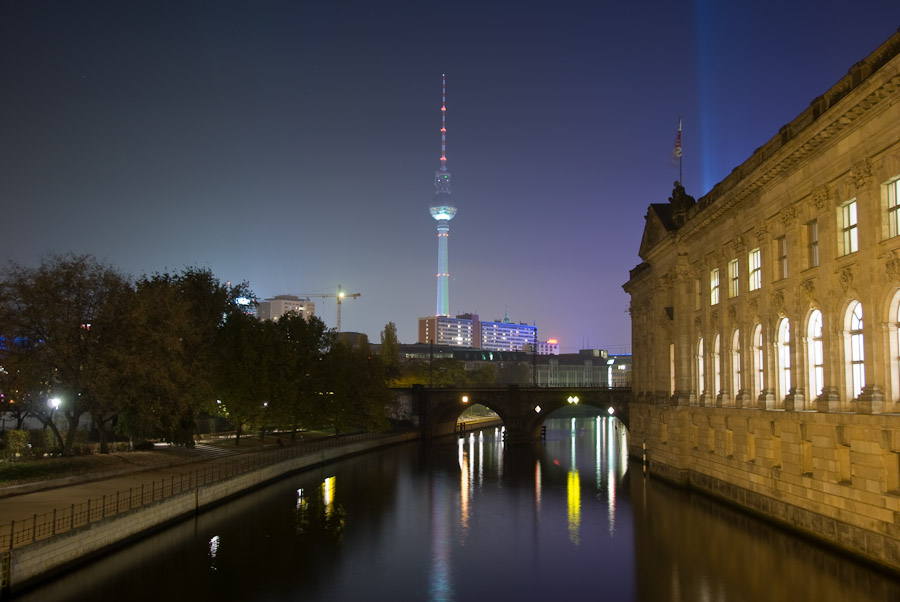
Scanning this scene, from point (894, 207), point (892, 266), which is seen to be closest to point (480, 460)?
point (892, 266)

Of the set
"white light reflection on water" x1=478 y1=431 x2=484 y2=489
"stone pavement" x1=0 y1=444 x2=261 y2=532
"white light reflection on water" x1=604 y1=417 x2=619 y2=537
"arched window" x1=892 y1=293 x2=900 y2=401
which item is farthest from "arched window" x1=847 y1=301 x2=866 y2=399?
"white light reflection on water" x1=478 y1=431 x2=484 y2=489

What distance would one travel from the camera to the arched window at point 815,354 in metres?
36.0

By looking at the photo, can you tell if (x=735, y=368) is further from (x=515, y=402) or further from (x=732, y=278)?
(x=515, y=402)

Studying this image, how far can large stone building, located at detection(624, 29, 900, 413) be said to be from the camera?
96.9 ft

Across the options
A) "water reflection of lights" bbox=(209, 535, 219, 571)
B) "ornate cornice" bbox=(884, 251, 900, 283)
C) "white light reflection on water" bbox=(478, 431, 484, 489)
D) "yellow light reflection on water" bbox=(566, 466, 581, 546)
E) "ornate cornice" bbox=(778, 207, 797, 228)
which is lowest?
"white light reflection on water" bbox=(478, 431, 484, 489)

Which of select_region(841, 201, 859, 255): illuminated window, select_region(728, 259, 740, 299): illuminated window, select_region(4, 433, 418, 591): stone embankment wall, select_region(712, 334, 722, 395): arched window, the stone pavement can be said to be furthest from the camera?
select_region(712, 334, 722, 395): arched window

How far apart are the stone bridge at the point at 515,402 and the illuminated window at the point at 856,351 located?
205ft

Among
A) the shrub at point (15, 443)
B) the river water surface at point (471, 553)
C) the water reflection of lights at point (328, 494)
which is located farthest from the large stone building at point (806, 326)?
the shrub at point (15, 443)

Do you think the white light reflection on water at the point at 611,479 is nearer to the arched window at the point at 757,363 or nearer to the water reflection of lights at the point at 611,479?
the water reflection of lights at the point at 611,479

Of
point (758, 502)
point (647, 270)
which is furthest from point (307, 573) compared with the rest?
point (647, 270)

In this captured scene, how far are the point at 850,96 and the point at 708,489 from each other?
28.2 metres

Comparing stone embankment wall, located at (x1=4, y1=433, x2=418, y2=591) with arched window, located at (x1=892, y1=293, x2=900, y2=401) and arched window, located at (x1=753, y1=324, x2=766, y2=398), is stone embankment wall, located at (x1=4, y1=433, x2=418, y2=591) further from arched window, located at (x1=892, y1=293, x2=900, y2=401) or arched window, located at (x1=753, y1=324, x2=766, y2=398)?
arched window, located at (x1=753, y1=324, x2=766, y2=398)

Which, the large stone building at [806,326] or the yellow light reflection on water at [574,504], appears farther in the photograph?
the yellow light reflection on water at [574,504]

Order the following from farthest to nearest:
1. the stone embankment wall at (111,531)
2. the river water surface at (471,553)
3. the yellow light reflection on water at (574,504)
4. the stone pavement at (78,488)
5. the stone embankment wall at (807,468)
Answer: the yellow light reflection on water at (574,504) < the stone pavement at (78,488) < the river water surface at (471,553) < the stone embankment wall at (807,468) < the stone embankment wall at (111,531)
